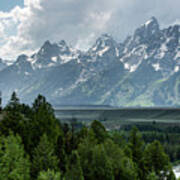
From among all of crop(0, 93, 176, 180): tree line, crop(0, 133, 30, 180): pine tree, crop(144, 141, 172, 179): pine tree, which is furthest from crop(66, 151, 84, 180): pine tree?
crop(144, 141, 172, 179): pine tree

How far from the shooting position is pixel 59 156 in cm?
7269

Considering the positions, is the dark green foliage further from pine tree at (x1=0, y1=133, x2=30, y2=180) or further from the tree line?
pine tree at (x1=0, y1=133, x2=30, y2=180)

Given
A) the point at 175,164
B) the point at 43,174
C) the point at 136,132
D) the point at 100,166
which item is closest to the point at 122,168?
the point at 100,166

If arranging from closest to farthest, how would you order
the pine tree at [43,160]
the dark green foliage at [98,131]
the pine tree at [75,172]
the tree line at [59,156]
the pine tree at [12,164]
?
the pine tree at [12,164] < the tree line at [59,156] < the pine tree at [75,172] < the pine tree at [43,160] < the dark green foliage at [98,131]

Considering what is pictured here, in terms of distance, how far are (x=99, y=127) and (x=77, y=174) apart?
112 feet

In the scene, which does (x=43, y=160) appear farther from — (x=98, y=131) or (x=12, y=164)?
(x=98, y=131)

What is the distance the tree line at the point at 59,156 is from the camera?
52.6 m

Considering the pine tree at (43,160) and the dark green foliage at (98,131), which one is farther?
the dark green foliage at (98,131)

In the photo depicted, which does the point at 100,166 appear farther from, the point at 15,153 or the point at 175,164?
the point at 175,164

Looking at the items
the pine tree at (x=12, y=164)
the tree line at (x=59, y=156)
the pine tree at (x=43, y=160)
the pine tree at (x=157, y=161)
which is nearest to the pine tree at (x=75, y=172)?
the tree line at (x=59, y=156)

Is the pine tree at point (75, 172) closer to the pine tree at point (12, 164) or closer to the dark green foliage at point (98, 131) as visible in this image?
the pine tree at point (12, 164)

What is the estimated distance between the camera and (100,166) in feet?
205

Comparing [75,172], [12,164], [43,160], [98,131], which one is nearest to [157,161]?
[98,131]

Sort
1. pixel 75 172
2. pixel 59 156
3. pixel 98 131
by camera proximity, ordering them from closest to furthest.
→ pixel 75 172 → pixel 59 156 → pixel 98 131
